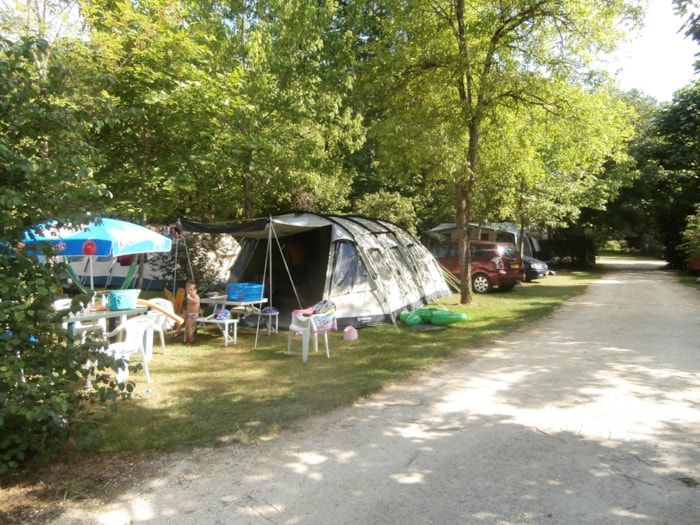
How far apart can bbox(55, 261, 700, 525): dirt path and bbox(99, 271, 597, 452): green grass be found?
1.18 feet

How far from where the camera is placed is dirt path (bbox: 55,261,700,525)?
3100mm

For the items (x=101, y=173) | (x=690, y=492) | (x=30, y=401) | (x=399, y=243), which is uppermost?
(x=101, y=173)

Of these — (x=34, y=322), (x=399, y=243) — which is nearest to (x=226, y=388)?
(x=34, y=322)

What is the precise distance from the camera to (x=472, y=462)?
148 inches

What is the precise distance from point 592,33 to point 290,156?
7.17 m

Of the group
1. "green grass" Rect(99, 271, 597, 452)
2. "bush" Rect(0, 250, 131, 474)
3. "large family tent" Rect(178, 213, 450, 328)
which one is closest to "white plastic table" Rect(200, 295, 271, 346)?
"green grass" Rect(99, 271, 597, 452)

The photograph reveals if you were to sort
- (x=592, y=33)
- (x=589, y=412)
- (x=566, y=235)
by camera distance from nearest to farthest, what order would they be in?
(x=589, y=412) → (x=592, y=33) → (x=566, y=235)

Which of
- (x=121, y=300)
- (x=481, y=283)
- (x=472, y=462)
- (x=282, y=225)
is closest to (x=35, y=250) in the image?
(x=121, y=300)

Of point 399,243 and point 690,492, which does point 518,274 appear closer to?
point 399,243

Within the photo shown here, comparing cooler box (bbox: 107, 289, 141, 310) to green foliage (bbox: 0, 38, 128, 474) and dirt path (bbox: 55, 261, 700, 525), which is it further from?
dirt path (bbox: 55, 261, 700, 525)

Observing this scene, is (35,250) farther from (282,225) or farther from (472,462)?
(282,225)

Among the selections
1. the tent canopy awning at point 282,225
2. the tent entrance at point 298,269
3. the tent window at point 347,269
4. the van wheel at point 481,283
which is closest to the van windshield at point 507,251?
the van wheel at point 481,283

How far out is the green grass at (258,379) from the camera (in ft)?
14.7

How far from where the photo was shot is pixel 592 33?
11055 millimetres
